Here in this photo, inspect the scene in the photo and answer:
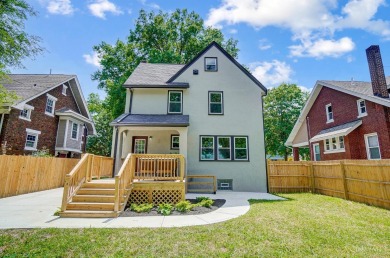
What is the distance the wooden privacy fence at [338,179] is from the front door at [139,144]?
803 centimetres

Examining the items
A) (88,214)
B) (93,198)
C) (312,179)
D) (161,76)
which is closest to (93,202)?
(93,198)

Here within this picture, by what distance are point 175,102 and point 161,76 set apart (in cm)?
265

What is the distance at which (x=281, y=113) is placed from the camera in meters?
30.9

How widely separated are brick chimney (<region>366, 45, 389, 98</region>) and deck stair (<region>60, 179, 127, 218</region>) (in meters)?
16.6

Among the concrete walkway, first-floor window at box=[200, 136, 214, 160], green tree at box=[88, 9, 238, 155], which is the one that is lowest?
the concrete walkway

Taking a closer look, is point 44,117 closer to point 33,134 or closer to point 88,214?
point 33,134

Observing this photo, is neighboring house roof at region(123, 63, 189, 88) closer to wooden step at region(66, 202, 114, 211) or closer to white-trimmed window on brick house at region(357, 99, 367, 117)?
wooden step at region(66, 202, 114, 211)

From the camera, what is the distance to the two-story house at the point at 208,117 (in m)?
12.3

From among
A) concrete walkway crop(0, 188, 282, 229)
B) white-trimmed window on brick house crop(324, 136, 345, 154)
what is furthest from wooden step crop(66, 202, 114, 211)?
white-trimmed window on brick house crop(324, 136, 345, 154)

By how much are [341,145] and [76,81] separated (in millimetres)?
24104

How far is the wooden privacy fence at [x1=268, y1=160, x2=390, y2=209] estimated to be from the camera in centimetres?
761

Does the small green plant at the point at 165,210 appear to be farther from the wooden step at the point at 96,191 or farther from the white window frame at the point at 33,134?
the white window frame at the point at 33,134

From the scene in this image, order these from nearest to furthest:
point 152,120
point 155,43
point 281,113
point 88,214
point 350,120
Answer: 1. point 88,214
2. point 152,120
3. point 350,120
4. point 155,43
5. point 281,113

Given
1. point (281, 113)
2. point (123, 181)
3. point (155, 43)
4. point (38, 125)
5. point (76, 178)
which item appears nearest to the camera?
point (123, 181)
